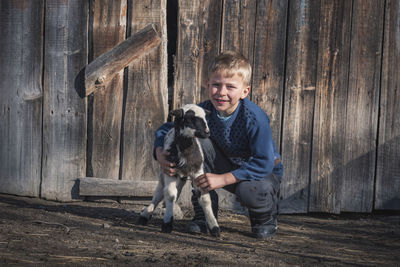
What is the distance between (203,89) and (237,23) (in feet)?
2.41

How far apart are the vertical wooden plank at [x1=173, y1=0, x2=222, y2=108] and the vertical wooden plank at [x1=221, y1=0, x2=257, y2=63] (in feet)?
0.23

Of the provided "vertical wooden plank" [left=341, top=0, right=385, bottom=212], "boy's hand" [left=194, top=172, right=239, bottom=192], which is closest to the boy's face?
"boy's hand" [left=194, top=172, right=239, bottom=192]

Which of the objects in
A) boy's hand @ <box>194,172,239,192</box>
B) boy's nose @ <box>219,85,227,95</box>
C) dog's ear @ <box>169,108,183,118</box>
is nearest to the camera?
dog's ear @ <box>169,108,183,118</box>

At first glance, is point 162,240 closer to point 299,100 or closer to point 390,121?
point 299,100

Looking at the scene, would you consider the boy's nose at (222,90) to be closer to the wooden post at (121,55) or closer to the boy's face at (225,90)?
the boy's face at (225,90)

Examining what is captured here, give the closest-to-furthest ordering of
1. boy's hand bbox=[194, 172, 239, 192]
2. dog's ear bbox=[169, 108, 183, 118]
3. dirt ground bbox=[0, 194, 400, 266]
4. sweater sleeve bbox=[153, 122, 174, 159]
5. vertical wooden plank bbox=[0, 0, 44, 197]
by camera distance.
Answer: dirt ground bbox=[0, 194, 400, 266] < dog's ear bbox=[169, 108, 183, 118] < boy's hand bbox=[194, 172, 239, 192] < sweater sleeve bbox=[153, 122, 174, 159] < vertical wooden plank bbox=[0, 0, 44, 197]

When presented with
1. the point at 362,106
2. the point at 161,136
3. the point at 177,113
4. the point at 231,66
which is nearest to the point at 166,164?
the point at 161,136

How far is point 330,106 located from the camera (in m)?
4.54

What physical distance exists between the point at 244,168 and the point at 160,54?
1.63 m

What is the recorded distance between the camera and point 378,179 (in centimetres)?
464

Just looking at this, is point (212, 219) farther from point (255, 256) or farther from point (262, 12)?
point (262, 12)

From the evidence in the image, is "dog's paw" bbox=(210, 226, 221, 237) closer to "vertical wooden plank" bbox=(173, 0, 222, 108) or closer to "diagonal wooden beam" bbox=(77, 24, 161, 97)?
"vertical wooden plank" bbox=(173, 0, 222, 108)

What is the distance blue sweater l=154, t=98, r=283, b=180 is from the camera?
3457 millimetres

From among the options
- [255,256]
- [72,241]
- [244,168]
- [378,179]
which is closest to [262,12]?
[244,168]
